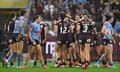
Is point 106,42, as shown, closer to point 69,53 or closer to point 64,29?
point 69,53

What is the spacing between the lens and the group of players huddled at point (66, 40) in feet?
66.4

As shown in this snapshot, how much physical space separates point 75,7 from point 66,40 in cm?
799

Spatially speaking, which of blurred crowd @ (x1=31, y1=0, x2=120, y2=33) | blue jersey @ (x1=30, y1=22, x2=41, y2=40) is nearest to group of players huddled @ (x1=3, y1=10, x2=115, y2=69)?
blue jersey @ (x1=30, y1=22, x2=41, y2=40)

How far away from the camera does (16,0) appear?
2981 cm

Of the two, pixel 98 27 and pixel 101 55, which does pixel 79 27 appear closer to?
pixel 101 55

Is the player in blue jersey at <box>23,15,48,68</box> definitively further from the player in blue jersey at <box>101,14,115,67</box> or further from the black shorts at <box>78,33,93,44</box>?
the player in blue jersey at <box>101,14,115,67</box>

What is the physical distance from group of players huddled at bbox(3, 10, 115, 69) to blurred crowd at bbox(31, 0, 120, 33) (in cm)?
689

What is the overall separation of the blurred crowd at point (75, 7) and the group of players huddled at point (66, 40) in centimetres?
689

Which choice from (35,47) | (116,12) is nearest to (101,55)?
(35,47)

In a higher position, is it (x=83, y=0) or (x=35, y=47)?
(x=83, y=0)

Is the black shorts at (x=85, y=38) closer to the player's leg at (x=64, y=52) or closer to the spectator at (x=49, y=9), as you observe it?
the player's leg at (x=64, y=52)

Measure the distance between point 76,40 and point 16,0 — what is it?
29.4ft

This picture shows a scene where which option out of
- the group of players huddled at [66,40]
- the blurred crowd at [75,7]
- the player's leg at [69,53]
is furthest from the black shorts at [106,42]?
the blurred crowd at [75,7]

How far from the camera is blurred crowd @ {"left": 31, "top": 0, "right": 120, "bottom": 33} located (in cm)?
2841
